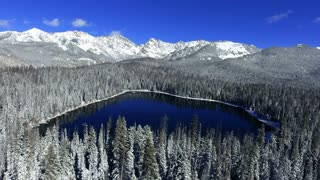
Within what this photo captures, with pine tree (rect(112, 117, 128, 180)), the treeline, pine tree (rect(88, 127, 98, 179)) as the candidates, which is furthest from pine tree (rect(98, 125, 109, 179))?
pine tree (rect(112, 117, 128, 180))

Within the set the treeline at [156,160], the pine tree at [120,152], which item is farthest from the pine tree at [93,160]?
the pine tree at [120,152]

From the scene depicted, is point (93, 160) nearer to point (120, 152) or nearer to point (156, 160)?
point (120, 152)

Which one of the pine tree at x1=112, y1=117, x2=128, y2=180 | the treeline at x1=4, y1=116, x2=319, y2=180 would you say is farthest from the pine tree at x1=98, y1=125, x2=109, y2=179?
the pine tree at x1=112, y1=117, x2=128, y2=180

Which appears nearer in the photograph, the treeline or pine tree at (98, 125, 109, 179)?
the treeline

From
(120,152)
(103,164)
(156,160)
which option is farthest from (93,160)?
(156,160)

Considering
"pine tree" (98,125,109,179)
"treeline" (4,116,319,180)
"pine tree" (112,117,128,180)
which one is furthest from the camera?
"pine tree" (98,125,109,179)

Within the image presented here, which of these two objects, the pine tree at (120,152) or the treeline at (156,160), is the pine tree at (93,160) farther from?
the pine tree at (120,152)

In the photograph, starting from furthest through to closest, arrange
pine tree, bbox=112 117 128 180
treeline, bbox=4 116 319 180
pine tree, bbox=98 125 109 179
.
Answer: pine tree, bbox=98 125 109 179 → pine tree, bbox=112 117 128 180 → treeline, bbox=4 116 319 180

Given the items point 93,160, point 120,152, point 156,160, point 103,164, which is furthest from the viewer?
point 156,160

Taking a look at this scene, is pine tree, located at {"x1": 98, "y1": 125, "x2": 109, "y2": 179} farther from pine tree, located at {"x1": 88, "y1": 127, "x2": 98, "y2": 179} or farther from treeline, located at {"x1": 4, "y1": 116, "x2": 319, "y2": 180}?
pine tree, located at {"x1": 88, "y1": 127, "x2": 98, "y2": 179}

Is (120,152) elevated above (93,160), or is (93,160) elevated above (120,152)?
(120,152)

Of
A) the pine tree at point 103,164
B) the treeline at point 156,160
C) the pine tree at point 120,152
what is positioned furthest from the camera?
the pine tree at point 103,164
